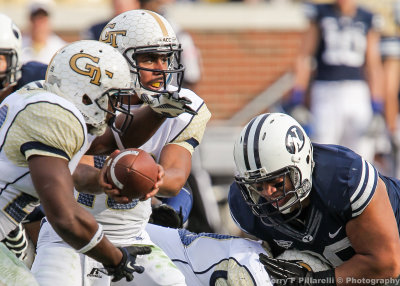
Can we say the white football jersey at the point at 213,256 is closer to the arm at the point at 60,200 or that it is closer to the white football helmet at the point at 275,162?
the white football helmet at the point at 275,162

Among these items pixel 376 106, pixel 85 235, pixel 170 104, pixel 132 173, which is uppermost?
pixel 170 104

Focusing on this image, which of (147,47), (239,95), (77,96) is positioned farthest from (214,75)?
(77,96)

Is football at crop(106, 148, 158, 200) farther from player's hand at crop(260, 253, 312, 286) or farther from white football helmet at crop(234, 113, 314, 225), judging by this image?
player's hand at crop(260, 253, 312, 286)

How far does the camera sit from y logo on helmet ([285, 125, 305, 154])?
472cm

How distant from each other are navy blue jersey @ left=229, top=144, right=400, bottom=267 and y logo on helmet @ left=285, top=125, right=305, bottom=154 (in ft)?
0.54

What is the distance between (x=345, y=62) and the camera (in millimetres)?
9211

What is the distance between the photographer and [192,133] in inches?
202

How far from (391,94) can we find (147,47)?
17.5 ft

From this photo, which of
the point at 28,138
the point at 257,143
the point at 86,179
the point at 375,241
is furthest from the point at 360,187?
the point at 28,138

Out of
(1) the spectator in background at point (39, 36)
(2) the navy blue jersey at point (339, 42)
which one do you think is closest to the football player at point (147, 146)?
(1) the spectator in background at point (39, 36)

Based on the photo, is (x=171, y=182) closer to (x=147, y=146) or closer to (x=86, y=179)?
(x=147, y=146)

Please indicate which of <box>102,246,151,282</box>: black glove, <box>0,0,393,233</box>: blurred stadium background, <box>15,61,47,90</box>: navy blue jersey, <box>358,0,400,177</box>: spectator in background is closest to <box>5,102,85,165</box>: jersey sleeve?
<box>102,246,151,282</box>: black glove

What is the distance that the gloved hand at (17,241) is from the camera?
4.82m

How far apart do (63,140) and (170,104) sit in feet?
2.88
